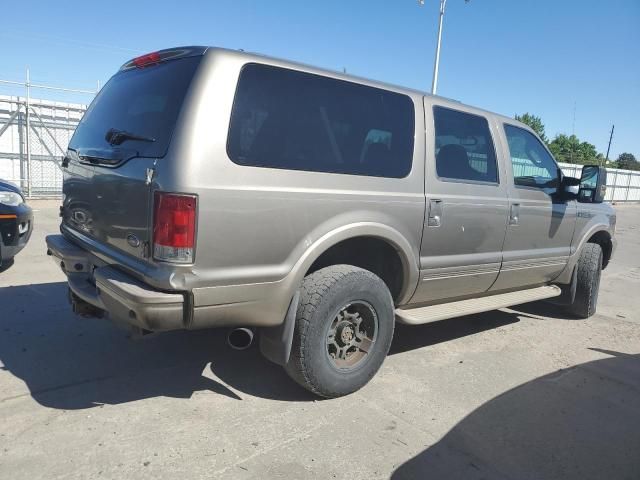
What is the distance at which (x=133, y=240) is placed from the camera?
108 inches

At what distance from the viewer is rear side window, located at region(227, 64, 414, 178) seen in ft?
9.11

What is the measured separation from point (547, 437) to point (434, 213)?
5.24ft

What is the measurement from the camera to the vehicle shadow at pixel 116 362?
10.6 feet

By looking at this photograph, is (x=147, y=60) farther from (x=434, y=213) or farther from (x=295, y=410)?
(x=295, y=410)

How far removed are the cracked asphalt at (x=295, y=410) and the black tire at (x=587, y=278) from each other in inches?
30.7

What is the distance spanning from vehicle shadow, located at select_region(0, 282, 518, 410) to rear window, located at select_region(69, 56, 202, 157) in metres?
1.20

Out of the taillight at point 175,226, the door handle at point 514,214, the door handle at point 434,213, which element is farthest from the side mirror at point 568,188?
the taillight at point 175,226

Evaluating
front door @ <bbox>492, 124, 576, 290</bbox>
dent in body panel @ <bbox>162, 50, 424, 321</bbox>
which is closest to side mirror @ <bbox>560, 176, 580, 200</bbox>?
front door @ <bbox>492, 124, 576, 290</bbox>

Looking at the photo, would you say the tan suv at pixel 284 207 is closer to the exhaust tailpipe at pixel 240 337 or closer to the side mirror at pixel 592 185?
the exhaust tailpipe at pixel 240 337

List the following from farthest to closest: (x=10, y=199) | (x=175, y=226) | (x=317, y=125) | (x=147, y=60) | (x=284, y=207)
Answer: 1. (x=10, y=199)
2. (x=147, y=60)
3. (x=317, y=125)
4. (x=284, y=207)
5. (x=175, y=226)

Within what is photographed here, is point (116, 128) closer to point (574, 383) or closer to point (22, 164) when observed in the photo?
point (574, 383)

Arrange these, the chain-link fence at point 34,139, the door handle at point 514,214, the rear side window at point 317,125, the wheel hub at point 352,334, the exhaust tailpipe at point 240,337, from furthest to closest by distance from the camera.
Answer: the chain-link fence at point 34,139 → the door handle at point 514,214 → the wheel hub at point 352,334 → the exhaust tailpipe at point 240,337 → the rear side window at point 317,125

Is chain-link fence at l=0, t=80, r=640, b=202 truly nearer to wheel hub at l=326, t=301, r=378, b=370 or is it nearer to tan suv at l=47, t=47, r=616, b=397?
tan suv at l=47, t=47, r=616, b=397

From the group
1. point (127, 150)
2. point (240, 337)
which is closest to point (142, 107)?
point (127, 150)
